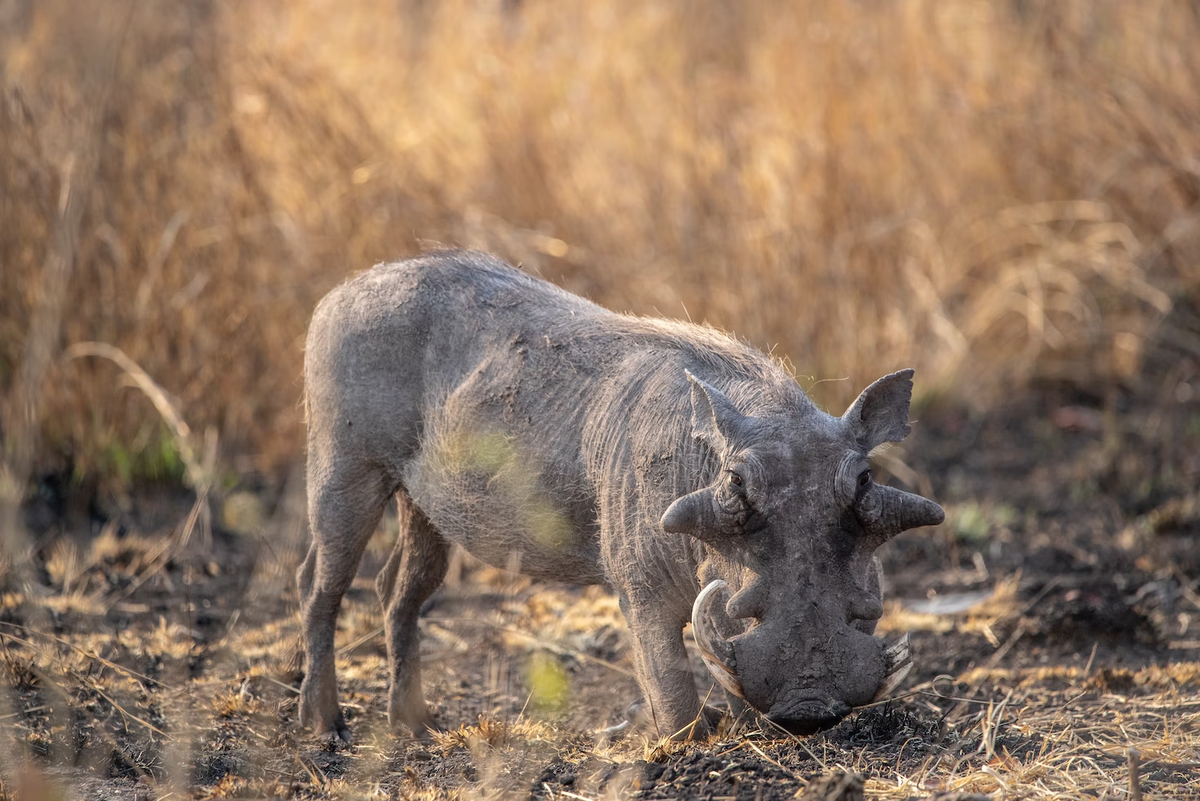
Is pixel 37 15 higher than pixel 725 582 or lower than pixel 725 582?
higher

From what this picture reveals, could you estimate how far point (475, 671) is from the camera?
4.20m

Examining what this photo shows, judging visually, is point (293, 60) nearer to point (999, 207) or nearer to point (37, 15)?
point (37, 15)

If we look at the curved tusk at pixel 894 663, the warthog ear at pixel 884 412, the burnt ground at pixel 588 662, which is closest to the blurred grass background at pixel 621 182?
the burnt ground at pixel 588 662

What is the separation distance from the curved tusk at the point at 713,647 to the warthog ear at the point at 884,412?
1.49 feet

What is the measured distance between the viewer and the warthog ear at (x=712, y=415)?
2.77 meters

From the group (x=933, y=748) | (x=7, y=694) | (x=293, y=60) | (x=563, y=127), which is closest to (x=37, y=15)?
(x=293, y=60)

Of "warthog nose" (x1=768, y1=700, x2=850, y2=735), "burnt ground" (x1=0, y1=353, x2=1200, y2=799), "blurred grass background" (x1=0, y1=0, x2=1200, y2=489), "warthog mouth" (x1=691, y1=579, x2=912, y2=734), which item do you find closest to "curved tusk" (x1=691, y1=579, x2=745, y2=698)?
"warthog mouth" (x1=691, y1=579, x2=912, y2=734)

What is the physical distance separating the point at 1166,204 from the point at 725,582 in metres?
4.93

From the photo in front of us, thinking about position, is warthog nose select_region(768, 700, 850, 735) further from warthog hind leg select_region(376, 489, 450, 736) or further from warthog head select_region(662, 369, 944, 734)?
warthog hind leg select_region(376, 489, 450, 736)

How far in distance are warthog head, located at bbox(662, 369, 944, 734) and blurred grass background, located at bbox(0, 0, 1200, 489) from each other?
118 inches

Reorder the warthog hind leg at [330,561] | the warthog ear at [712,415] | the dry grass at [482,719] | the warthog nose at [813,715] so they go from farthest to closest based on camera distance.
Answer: the warthog hind leg at [330,561], the dry grass at [482,719], the warthog ear at [712,415], the warthog nose at [813,715]

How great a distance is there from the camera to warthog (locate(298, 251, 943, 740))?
2.62m

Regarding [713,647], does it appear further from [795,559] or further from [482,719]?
[482,719]

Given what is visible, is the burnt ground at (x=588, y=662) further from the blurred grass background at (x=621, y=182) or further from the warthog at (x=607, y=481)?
the blurred grass background at (x=621, y=182)
